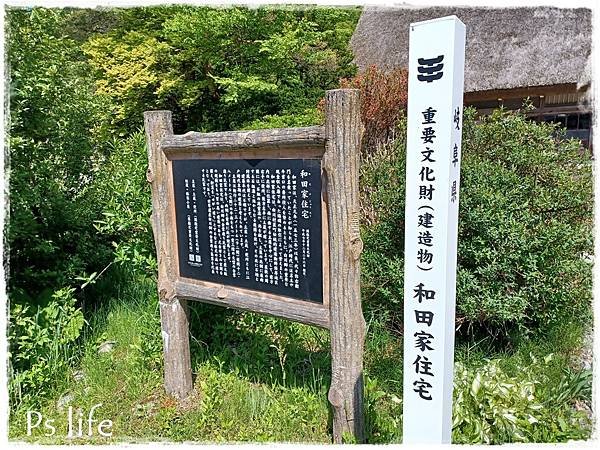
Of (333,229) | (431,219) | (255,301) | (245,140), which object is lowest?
(255,301)

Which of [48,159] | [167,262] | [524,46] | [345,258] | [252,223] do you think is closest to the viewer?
[345,258]

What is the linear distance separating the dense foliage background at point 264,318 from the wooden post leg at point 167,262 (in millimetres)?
190

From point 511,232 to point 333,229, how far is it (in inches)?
59.5

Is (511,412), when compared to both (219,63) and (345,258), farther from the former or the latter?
(219,63)

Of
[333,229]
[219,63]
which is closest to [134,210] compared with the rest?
[333,229]

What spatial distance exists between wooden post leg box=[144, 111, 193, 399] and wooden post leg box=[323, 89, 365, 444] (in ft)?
3.65

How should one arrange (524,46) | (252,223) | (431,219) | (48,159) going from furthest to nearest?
(524,46)
(48,159)
(252,223)
(431,219)

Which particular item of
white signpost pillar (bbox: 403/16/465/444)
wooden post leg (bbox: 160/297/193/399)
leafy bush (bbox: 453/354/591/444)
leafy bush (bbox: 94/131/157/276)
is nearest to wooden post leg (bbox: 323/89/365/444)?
white signpost pillar (bbox: 403/16/465/444)

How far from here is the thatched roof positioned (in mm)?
7118

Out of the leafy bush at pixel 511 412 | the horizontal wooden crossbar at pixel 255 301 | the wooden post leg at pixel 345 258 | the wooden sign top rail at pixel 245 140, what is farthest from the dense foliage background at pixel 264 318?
the wooden sign top rail at pixel 245 140

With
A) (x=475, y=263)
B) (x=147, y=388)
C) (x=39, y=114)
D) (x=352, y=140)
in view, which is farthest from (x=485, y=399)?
(x=39, y=114)

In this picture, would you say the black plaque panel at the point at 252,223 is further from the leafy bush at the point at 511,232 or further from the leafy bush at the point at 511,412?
the leafy bush at the point at 511,232

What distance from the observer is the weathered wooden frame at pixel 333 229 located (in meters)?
2.33

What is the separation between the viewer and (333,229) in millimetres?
2414
